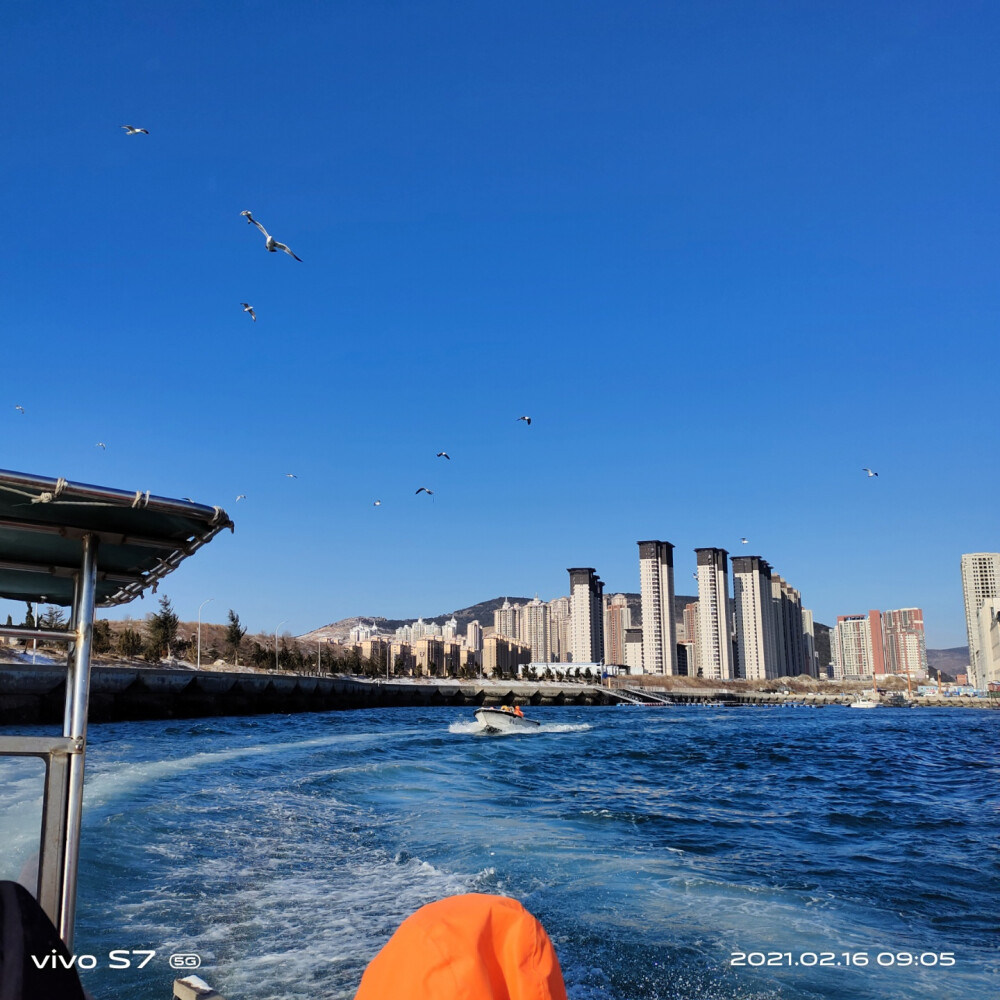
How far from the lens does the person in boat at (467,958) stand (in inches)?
66.5

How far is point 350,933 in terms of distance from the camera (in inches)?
253

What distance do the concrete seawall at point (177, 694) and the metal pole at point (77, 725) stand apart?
32787 millimetres

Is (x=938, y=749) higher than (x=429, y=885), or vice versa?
(x=429, y=885)

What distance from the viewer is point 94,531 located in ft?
12.1

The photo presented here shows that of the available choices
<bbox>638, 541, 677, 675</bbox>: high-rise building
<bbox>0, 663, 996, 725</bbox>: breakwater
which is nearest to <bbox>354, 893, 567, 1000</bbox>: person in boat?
<bbox>0, 663, 996, 725</bbox>: breakwater

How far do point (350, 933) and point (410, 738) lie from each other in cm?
2439

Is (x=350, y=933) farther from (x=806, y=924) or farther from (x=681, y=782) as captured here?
(x=681, y=782)

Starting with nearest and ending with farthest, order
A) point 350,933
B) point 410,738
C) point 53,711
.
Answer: point 350,933
point 410,738
point 53,711

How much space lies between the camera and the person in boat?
1688 mm

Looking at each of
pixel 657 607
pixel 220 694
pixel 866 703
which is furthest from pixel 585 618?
pixel 220 694

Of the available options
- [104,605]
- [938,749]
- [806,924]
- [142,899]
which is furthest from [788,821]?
[938,749]

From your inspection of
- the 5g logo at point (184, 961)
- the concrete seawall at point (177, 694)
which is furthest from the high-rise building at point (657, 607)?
the 5g logo at point (184, 961)

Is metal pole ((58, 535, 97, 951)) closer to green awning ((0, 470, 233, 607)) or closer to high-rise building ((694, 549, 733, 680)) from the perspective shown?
green awning ((0, 470, 233, 607))

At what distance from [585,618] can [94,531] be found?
171913 millimetres
